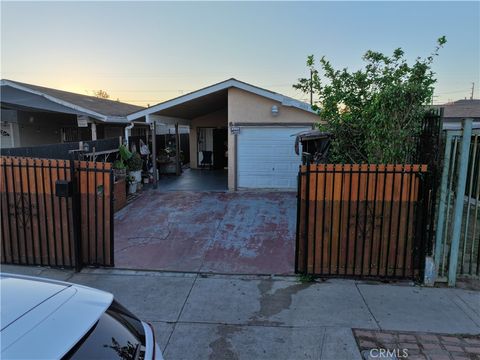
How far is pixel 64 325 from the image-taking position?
159cm

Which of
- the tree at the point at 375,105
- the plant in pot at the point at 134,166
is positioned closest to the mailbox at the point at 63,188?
the tree at the point at 375,105

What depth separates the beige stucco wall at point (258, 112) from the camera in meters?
11.8

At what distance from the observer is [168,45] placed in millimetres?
13969

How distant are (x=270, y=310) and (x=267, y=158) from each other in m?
8.34

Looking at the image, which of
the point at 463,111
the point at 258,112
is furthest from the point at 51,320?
the point at 463,111

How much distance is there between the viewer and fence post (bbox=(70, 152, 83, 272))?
5037 millimetres

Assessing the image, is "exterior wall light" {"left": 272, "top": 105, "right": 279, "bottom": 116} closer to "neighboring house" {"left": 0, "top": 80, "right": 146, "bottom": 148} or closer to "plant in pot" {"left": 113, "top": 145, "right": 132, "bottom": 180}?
"plant in pot" {"left": 113, "top": 145, "right": 132, "bottom": 180}

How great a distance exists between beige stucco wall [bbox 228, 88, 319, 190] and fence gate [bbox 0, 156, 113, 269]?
7390 mm

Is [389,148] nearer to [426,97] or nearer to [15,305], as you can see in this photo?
A: [426,97]

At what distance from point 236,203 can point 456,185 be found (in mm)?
6417

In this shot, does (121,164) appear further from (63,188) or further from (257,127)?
(63,188)

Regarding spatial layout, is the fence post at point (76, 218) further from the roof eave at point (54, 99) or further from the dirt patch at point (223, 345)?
the roof eave at point (54, 99)

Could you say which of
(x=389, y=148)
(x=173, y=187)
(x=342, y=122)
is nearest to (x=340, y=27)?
(x=342, y=122)

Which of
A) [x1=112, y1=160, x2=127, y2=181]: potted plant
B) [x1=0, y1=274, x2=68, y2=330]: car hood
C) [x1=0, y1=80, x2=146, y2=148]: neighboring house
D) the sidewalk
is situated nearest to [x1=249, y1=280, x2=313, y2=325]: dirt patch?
the sidewalk
